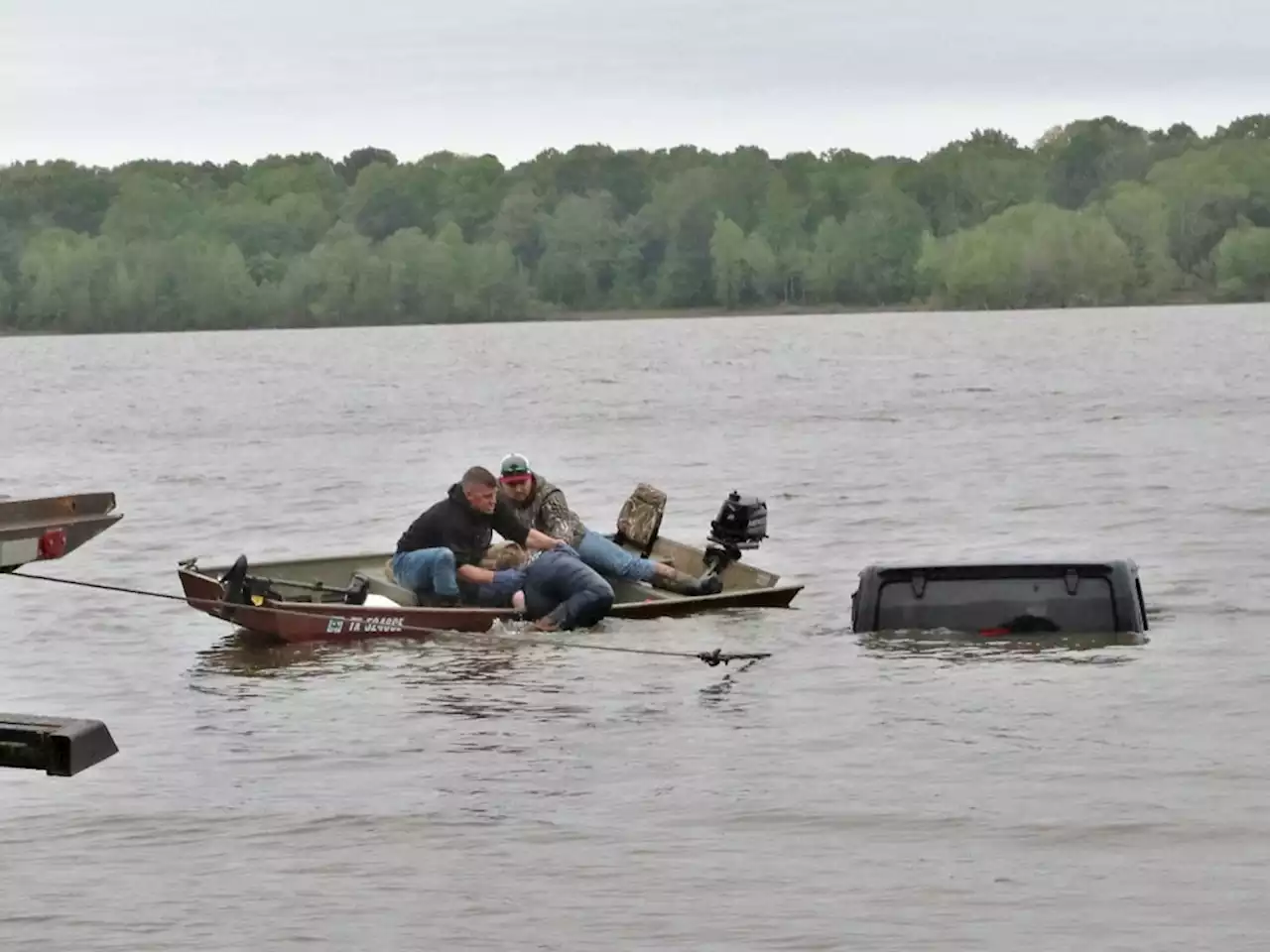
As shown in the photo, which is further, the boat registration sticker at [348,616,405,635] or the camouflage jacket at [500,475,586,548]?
the camouflage jacket at [500,475,586,548]

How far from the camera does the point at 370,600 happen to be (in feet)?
63.5

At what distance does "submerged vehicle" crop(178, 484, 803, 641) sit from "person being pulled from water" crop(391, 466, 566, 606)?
212 mm

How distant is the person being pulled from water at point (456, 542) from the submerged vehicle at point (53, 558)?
9.92 m

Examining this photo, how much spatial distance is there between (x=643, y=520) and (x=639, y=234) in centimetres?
14465

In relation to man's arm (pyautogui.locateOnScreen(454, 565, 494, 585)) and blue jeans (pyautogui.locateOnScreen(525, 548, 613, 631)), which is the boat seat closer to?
man's arm (pyautogui.locateOnScreen(454, 565, 494, 585))

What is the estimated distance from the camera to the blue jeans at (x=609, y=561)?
1994cm

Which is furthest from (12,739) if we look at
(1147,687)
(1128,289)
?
(1128,289)

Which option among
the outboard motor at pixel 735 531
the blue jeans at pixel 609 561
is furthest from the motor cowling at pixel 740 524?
the blue jeans at pixel 609 561

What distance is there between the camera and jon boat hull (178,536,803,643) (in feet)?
61.7

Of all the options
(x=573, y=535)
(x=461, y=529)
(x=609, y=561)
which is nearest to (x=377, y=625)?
(x=461, y=529)

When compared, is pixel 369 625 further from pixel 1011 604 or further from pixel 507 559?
pixel 1011 604

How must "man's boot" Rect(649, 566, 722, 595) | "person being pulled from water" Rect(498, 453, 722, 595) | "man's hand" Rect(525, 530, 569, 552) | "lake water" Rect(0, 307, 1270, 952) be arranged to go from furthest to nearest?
"man's boot" Rect(649, 566, 722, 595) < "person being pulled from water" Rect(498, 453, 722, 595) < "man's hand" Rect(525, 530, 569, 552) < "lake water" Rect(0, 307, 1270, 952)

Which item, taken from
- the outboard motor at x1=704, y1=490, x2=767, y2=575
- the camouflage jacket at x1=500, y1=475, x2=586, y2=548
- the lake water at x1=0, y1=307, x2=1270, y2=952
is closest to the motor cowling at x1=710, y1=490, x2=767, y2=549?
the outboard motor at x1=704, y1=490, x2=767, y2=575

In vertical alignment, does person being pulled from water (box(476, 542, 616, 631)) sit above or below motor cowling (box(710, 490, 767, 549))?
below
